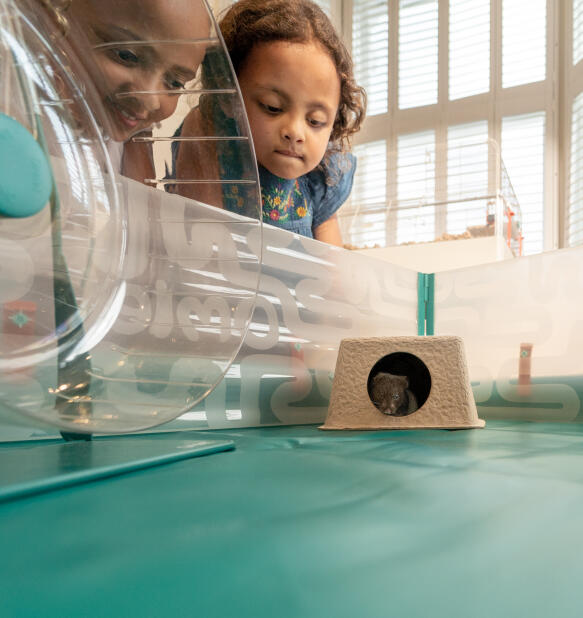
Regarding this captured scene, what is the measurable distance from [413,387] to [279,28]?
2.06 feet

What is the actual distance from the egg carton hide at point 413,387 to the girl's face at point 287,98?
0.33 meters

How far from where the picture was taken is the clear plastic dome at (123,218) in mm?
316

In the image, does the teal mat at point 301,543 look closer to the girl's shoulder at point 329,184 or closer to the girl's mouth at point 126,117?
the girl's mouth at point 126,117

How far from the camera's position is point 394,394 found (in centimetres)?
87

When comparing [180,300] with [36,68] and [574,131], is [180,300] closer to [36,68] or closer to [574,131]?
[36,68]

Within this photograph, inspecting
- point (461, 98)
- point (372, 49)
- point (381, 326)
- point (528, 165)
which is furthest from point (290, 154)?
point (372, 49)

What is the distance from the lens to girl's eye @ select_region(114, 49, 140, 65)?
39 centimetres

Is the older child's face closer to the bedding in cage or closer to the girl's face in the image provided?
the girl's face

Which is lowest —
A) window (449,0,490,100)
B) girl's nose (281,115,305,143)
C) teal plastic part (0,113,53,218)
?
teal plastic part (0,113,53,218)

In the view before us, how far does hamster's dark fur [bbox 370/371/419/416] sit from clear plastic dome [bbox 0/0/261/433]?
42 cm

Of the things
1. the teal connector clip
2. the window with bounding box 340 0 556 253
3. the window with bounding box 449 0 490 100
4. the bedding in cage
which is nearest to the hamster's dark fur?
the teal connector clip

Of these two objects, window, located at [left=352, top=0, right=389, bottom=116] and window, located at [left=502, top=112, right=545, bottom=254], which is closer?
window, located at [left=502, top=112, right=545, bottom=254]

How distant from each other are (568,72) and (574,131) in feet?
1.41

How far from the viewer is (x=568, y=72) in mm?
3742
